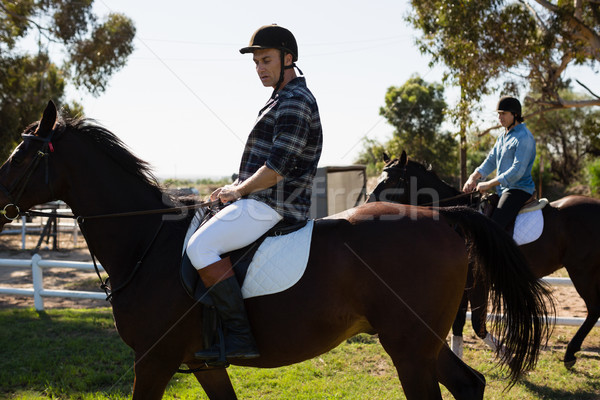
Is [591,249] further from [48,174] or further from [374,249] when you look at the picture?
[48,174]

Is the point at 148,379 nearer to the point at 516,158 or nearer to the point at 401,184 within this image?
the point at 401,184

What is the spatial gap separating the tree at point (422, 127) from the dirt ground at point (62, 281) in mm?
22013

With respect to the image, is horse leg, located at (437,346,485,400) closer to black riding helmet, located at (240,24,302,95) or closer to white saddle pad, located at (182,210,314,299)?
white saddle pad, located at (182,210,314,299)

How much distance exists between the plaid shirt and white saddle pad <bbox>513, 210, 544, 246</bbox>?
3.88 m

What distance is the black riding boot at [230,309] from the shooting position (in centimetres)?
320

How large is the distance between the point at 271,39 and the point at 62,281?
1202cm

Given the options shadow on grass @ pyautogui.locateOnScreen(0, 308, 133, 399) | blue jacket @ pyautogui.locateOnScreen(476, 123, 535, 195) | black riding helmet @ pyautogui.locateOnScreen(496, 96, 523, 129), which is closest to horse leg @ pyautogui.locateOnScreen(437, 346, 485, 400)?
blue jacket @ pyautogui.locateOnScreen(476, 123, 535, 195)

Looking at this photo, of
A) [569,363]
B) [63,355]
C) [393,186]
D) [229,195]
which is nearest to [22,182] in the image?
[229,195]

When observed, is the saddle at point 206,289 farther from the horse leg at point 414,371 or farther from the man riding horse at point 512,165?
the man riding horse at point 512,165

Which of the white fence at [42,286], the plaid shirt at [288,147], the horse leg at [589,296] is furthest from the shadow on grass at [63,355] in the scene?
the horse leg at [589,296]

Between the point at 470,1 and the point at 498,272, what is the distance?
14.0m

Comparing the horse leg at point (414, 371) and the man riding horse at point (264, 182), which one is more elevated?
the man riding horse at point (264, 182)

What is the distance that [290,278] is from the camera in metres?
3.25

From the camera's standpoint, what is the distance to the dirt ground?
9570 mm
